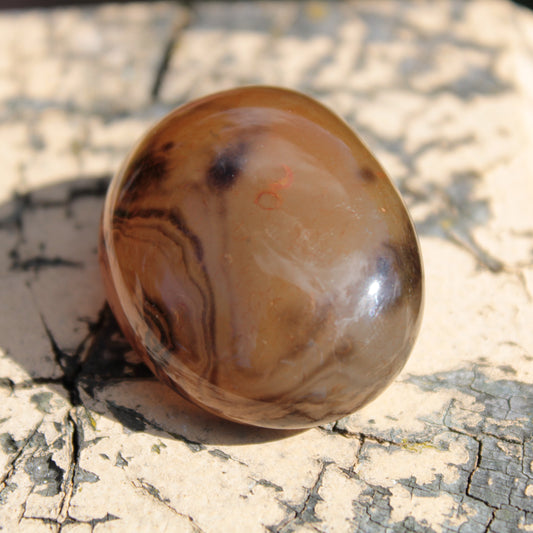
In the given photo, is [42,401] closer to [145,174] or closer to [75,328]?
[75,328]

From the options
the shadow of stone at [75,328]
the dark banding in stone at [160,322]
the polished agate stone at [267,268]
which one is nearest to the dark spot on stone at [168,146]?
the polished agate stone at [267,268]

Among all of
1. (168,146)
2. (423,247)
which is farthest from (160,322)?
(423,247)

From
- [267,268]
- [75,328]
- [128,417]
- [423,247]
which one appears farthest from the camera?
[423,247]

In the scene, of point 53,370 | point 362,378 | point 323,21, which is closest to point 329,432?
point 362,378

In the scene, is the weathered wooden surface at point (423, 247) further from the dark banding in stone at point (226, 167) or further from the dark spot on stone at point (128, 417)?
the dark banding in stone at point (226, 167)

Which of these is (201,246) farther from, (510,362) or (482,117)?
(482,117)

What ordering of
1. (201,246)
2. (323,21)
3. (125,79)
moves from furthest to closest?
1. (323,21)
2. (125,79)
3. (201,246)

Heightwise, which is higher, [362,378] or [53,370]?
[362,378]

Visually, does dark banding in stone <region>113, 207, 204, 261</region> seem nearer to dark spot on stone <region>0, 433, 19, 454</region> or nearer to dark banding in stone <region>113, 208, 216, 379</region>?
dark banding in stone <region>113, 208, 216, 379</region>
